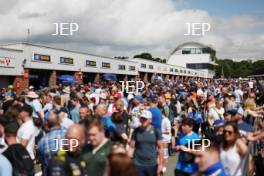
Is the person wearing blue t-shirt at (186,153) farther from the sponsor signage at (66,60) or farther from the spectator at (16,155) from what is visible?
the sponsor signage at (66,60)

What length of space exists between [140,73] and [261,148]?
152 feet

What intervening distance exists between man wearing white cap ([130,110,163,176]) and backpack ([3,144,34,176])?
5.71 feet

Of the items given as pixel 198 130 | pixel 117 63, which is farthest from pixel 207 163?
pixel 117 63

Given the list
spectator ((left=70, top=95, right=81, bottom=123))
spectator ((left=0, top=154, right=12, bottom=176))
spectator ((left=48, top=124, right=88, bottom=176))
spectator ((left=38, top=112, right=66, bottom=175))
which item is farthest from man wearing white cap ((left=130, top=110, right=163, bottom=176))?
spectator ((left=70, top=95, right=81, bottom=123))

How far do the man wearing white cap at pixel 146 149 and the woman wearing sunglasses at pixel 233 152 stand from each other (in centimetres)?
121

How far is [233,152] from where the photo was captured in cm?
534

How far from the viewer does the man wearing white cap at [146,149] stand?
6.28 meters

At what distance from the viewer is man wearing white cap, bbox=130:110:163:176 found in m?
6.28

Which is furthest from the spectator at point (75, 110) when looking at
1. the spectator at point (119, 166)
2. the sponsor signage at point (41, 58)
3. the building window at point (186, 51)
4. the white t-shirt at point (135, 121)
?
the building window at point (186, 51)

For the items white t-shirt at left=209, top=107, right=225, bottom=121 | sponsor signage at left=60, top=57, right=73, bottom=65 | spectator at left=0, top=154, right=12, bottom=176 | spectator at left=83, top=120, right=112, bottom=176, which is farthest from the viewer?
sponsor signage at left=60, top=57, right=73, bottom=65

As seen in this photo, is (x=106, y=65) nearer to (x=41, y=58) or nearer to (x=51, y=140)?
(x=41, y=58)

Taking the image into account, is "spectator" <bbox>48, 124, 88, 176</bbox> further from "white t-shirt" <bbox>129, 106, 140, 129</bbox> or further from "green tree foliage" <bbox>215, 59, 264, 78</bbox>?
"green tree foliage" <bbox>215, 59, 264, 78</bbox>

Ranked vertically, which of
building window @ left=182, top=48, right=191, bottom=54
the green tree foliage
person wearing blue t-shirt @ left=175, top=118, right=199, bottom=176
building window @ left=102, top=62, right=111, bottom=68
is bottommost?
person wearing blue t-shirt @ left=175, top=118, right=199, bottom=176

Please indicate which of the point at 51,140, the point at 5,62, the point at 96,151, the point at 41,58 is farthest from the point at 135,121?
the point at 41,58
